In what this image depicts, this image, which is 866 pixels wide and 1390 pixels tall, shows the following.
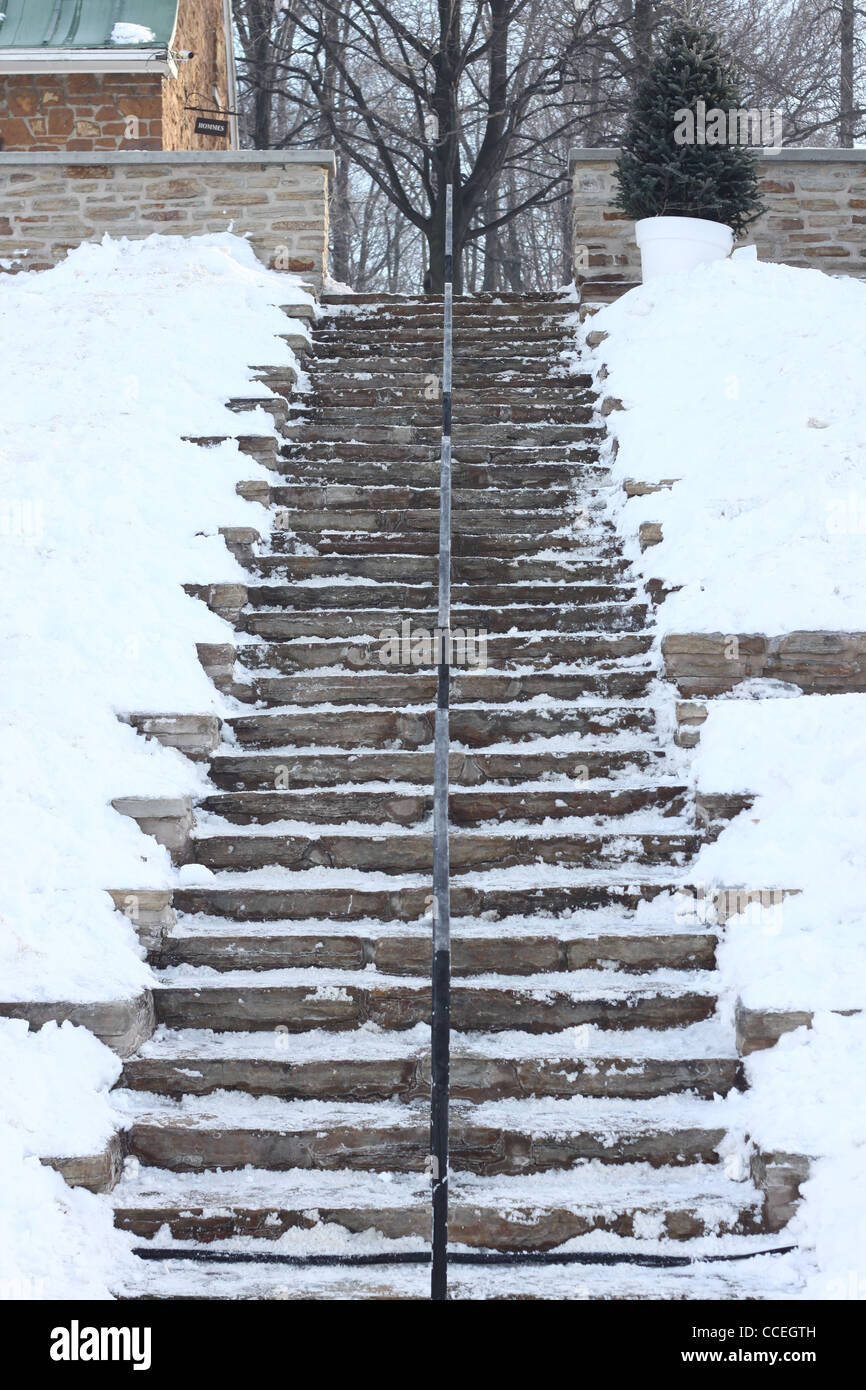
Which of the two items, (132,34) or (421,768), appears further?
(132,34)

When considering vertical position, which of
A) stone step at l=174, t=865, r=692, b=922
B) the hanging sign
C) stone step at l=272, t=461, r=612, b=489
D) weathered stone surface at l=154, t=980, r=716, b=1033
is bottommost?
weathered stone surface at l=154, t=980, r=716, b=1033

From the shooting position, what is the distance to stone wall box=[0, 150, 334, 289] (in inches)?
380

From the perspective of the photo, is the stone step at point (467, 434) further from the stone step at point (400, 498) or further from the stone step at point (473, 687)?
the stone step at point (473, 687)

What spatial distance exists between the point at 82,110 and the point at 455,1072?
10.8 m

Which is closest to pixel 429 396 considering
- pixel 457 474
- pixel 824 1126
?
pixel 457 474

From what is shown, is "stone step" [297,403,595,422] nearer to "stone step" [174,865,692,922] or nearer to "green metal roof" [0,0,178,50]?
"stone step" [174,865,692,922]

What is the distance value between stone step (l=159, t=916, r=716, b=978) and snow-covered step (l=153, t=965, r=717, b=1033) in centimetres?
9

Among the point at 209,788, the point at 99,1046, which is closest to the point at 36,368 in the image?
the point at 209,788

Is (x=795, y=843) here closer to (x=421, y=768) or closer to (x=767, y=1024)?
(x=767, y=1024)

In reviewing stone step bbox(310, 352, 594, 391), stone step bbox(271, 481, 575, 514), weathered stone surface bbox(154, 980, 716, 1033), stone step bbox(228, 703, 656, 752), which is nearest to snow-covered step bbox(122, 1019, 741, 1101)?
weathered stone surface bbox(154, 980, 716, 1033)

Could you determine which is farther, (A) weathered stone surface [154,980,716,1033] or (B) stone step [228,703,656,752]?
(B) stone step [228,703,656,752]

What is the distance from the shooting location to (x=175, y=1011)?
4.13m

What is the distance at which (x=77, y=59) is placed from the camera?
11234mm

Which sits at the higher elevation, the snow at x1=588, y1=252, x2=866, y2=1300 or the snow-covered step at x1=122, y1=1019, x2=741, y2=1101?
the snow at x1=588, y1=252, x2=866, y2=1300
